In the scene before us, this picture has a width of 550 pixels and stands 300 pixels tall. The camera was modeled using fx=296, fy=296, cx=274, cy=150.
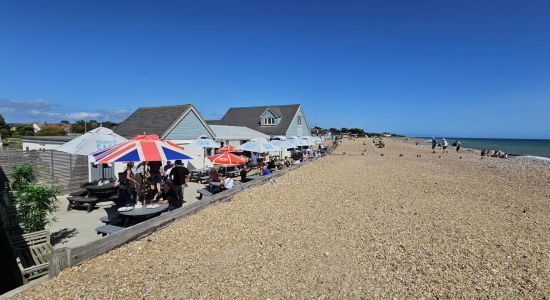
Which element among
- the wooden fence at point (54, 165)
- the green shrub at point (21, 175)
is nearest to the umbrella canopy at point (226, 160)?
the wooden fence at point (54, 165)

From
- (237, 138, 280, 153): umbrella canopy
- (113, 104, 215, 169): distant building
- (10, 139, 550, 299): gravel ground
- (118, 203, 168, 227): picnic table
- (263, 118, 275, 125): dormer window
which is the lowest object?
(10, 139, 550, 299): gravel ground

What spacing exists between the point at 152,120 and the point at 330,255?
16655mm

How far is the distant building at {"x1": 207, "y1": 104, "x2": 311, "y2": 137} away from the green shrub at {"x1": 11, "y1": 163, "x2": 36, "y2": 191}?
102ft

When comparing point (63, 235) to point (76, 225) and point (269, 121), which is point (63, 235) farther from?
point (269, 121)

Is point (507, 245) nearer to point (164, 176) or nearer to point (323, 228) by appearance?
point (323, 228)

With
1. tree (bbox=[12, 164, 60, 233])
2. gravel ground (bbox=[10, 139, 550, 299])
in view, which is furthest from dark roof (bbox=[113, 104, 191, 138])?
tree (bbox=[12, 164, 60, 233])

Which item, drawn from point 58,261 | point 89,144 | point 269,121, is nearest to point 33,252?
point 58,261

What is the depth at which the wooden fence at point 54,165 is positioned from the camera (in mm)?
11902

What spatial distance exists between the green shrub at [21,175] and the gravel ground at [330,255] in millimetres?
2666

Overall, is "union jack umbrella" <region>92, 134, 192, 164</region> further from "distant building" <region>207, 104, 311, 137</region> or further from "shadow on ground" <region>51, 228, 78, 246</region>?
"distant building" <region>207, 104, 311, 137</region>

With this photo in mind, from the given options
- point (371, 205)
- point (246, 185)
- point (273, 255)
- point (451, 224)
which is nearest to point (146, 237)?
point (273, 255)

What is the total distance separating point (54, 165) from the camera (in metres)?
12.6

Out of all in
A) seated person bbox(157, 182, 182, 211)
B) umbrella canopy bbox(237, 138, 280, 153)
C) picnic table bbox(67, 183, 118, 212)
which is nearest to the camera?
seated person bbox(157, 182, 182, 211)

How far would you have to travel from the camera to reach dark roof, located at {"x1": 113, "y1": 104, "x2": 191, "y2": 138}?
1836 cm
